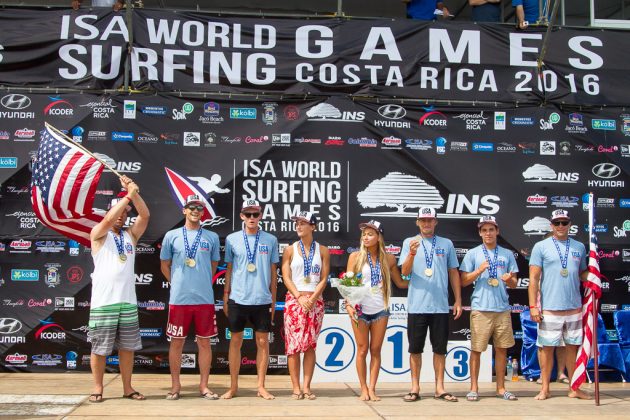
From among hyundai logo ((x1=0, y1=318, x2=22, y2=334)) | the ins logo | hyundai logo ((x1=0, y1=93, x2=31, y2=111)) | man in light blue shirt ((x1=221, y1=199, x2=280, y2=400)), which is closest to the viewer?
man in light blue shirt ((x1=221, y1=199, x2=280, y2=400))

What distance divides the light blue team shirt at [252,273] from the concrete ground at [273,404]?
38.0 inches

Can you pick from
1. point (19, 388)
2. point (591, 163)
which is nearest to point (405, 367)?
point (591, 163)

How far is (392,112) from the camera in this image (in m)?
8.53

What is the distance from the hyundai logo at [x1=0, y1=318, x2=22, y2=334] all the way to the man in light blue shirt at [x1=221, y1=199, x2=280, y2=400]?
9.42 feet

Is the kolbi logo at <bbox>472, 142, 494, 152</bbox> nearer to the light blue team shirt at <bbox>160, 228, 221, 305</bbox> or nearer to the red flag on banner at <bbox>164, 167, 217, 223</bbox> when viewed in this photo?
the red flag on banner at <bbox>164, 167, 217, 223</bbox>

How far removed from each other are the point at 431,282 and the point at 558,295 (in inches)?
53.4

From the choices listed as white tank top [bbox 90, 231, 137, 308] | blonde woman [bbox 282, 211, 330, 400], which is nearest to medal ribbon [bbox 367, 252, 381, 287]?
blonde woman [bbox 282, 211, 330, 400]

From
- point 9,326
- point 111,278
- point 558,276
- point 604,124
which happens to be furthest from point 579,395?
point 9,326

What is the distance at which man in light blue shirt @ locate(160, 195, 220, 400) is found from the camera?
6.50 m

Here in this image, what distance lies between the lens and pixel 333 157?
841cm

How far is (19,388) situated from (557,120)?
6952mm

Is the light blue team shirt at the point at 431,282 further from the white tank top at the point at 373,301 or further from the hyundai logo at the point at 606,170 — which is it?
the hyundai logo at the point at 606,170

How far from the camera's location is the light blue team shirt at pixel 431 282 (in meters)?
6.67

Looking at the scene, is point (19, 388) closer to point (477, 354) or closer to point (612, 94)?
point (477, 354)
